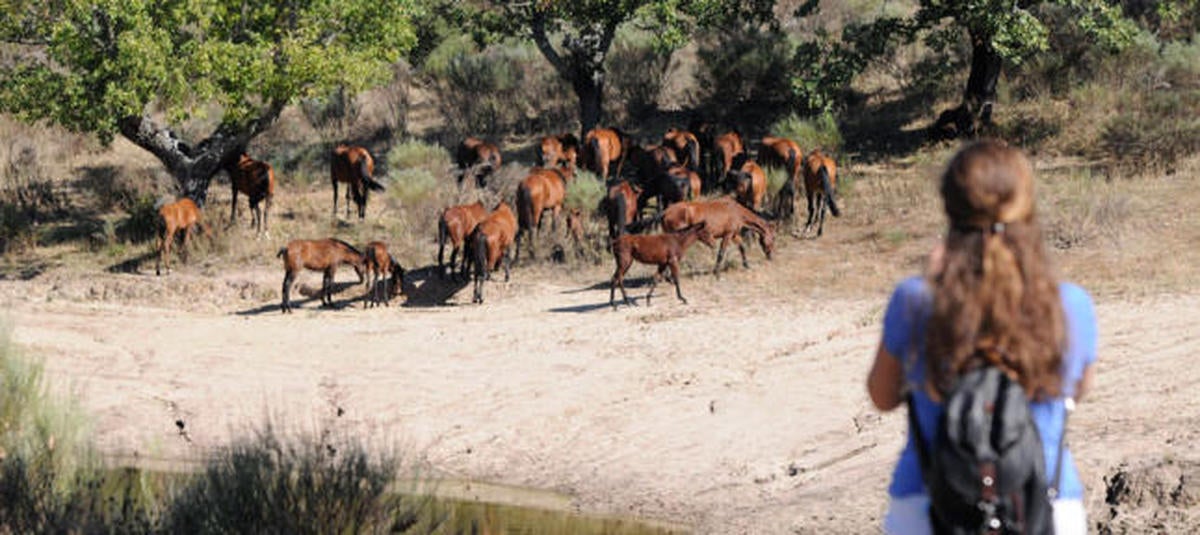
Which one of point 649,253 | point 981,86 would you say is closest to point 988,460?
point 649,253

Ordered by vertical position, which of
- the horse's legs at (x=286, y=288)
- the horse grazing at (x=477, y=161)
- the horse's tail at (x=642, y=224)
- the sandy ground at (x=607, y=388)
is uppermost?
the horse grazing at (x=477, y=161)

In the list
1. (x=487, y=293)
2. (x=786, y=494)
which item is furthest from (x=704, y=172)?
(x=786, y=494)

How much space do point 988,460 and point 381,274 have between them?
16394mm

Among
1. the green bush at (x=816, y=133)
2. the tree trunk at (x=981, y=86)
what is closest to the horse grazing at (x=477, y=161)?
the green bush at (x=816, y=133)

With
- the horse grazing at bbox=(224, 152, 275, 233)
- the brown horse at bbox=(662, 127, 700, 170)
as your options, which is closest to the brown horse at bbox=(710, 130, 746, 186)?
the brown horse at bbox=(662, 127, 700, 170)

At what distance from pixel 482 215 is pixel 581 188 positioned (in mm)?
2300

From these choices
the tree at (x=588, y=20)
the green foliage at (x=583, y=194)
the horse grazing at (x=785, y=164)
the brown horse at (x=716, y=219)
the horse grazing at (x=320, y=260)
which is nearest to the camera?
the brown horse at (x=716, y=219)

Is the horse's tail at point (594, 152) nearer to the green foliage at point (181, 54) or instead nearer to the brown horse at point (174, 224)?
the green foliage at point (181, 54)

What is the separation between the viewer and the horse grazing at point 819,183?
824 inches

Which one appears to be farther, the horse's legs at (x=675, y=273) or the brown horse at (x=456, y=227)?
the brown horse at (x=456, y=227)

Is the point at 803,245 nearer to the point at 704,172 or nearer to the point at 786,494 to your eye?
the point at 704,172

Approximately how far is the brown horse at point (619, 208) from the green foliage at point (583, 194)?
5.53 ft

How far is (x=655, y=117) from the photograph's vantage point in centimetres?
3002

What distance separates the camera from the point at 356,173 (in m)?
23.7
